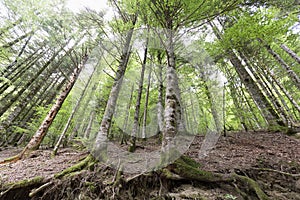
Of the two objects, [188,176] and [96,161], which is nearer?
[188,176]

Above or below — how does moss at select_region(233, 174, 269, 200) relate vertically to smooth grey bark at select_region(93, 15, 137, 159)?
below

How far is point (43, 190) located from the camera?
9.25 feet

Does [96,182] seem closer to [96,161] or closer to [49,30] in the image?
[96,161]

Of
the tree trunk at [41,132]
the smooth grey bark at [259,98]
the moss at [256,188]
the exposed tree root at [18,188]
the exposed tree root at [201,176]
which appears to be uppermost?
the smooth grey bark at [259,98]

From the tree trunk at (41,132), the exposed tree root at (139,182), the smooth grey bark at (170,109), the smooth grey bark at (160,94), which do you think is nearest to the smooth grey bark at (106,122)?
the exposed tree root at (139,182)

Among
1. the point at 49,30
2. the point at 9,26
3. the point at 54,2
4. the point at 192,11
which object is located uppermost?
the point at 54,2

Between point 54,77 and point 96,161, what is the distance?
44.1 feet

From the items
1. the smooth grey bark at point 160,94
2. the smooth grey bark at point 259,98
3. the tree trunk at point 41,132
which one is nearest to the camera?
the tree trunk at point 41,132

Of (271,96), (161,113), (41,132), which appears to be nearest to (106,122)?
(41,132)

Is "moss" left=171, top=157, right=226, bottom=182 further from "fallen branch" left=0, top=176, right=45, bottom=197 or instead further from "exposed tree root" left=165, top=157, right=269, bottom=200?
"fallen branch" left=0, top=176, right=45, bottom=197

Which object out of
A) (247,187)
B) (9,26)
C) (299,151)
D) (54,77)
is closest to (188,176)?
(247,187)

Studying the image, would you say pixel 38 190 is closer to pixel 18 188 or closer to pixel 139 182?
pixel 18 188

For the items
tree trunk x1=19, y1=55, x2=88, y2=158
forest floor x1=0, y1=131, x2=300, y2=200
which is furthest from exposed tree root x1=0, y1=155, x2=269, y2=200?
tree trunk x1=19, y1=55, x2=88, y2=158

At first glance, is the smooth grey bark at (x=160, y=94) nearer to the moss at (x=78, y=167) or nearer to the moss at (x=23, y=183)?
the moss at (x=78, y=167)
